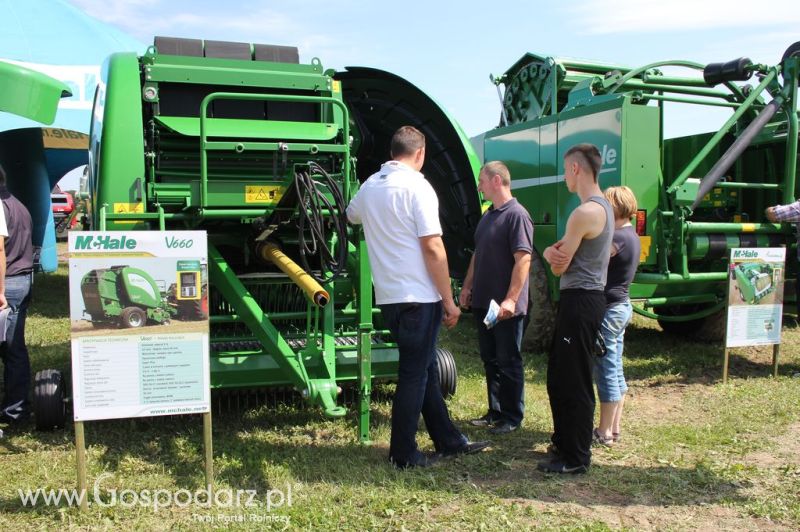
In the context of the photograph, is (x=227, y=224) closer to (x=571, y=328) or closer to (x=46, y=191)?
(x=571, y=328)

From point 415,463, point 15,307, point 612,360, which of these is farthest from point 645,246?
point 15,307

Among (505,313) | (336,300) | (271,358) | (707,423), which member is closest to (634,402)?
(707,423)

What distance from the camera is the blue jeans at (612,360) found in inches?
163

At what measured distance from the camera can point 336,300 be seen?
5.23 metres

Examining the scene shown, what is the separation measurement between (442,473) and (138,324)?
1.71 meters

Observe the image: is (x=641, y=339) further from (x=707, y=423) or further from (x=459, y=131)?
(x=459, y=131)

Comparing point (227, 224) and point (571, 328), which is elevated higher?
point (227, 224)

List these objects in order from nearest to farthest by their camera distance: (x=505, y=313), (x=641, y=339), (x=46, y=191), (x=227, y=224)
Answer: (x=505, y=313)
(x=227, y=224)
(x=641, y=339)
(x=46, y=191)

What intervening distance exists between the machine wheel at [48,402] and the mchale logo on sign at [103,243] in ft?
4.87

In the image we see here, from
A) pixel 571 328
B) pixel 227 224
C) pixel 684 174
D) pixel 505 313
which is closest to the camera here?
pixel 571 328

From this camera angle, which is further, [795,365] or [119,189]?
[795,365]

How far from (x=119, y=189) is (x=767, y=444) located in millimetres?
4203

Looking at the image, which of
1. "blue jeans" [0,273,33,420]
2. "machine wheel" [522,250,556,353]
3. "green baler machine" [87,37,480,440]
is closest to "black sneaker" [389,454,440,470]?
"green baler machine" [87,37,480,440]

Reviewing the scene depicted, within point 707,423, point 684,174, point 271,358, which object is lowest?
point 707,423
